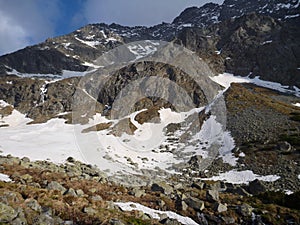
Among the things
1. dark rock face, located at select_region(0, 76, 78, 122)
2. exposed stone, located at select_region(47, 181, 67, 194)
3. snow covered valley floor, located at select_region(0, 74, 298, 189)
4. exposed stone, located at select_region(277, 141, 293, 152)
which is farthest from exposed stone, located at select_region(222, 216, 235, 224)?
dark rock face, located at select_region(0, 76, 78, 122)

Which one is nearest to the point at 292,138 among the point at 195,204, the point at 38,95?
the point at 195,204

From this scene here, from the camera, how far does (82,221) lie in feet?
38.2

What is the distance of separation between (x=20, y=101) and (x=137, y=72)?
5561 cm

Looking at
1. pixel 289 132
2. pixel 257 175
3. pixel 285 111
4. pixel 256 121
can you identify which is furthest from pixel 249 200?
pixel 285 111

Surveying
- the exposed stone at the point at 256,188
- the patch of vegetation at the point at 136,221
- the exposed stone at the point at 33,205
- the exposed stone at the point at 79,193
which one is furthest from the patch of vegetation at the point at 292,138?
the exposed stone at the point at 33,205

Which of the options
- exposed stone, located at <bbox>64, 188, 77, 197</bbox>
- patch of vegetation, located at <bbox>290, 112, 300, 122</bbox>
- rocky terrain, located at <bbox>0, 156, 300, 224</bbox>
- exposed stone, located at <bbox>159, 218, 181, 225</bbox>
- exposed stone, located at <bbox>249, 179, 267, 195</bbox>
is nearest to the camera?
rocky terrain, located at <bbox>0, 156, 300, 224</bbox>

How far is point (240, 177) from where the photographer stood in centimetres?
4009

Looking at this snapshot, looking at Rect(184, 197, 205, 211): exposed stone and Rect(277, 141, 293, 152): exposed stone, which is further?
Rect(277, 141, 293, 152): exposed stone

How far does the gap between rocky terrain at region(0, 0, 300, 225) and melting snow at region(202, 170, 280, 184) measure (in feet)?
0.48

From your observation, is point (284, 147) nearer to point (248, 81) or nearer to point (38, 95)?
point (248, 81)

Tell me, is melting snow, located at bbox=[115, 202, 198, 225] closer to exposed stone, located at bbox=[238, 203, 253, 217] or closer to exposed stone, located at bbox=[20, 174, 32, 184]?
exposed stone, located at bbox=[238, 203, 253, 217]

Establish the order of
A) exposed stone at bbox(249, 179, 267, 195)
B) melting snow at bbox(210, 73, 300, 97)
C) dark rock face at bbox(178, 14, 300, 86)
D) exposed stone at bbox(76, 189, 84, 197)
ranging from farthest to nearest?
dark rock face at bbox(178, 14, 300, 86)
melting snow at bbox(210, 73, 300, 97)
exposed stone at bbox(249, 179, 267, 195)
exposed stone at bbox(76, 189, 84, 197)

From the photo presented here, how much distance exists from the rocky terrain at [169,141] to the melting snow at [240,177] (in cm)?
15

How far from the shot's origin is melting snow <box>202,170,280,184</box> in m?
37.6
